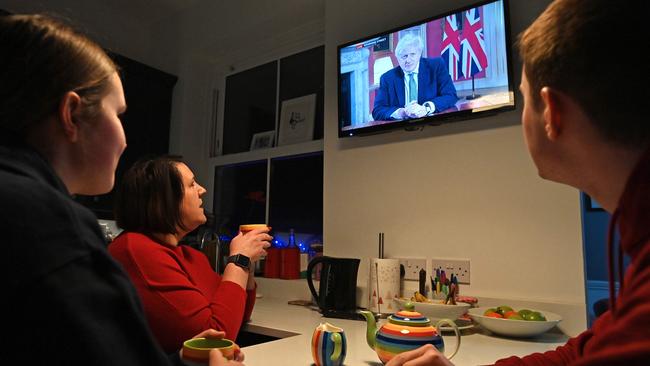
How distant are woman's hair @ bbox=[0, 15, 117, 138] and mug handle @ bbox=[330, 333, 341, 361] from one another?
71 cm

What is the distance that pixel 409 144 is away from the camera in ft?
6.73

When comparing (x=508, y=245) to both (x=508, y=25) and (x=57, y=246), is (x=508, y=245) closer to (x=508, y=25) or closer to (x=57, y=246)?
(x=508, y=25)

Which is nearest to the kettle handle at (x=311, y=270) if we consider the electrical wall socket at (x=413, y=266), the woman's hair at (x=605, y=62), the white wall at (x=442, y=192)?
the white wall at (x=442, y=192)

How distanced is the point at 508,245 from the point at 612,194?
123 centimetres

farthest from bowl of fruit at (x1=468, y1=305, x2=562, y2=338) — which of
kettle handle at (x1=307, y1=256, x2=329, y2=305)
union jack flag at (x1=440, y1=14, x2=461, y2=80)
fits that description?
union jack flag at (x1=440, y1=14, x2=461, y2=80)

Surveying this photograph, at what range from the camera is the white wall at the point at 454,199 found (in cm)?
165

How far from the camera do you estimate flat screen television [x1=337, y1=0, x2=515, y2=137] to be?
5.71ft

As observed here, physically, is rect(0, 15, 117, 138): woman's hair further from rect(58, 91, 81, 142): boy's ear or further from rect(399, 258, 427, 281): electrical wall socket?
rect(399, 258, 427, 281): electrical wall socket

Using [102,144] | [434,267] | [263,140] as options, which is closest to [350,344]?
[434,267]

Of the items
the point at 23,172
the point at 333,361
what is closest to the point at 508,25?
the point at 333,361

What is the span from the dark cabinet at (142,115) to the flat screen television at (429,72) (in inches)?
61.3

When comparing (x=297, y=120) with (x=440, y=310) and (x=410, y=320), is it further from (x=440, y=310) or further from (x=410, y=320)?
(x=410, y=320)

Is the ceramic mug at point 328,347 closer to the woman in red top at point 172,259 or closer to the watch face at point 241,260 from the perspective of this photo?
the woman in red top at point 172,259

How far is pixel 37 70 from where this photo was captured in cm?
63
